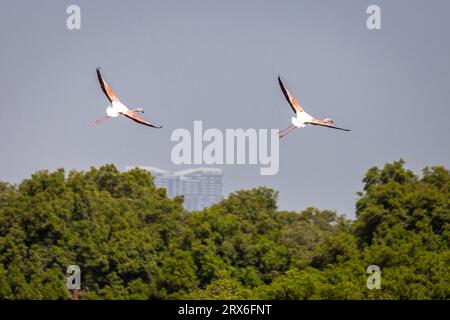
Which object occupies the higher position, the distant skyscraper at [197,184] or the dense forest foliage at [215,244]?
the distant skyscraper at [197,184]

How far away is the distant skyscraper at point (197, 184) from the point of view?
11812 cm

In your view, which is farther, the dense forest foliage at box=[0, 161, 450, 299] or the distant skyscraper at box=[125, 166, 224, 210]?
the distant skyscraper at box=[125, 166, 224, 210]

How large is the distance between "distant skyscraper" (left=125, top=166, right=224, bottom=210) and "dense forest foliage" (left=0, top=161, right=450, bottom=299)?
4466 cm

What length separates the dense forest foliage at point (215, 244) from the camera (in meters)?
57.8

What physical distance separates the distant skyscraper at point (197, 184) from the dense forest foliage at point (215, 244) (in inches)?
1758

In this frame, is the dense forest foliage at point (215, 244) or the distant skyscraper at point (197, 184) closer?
the dense forest foliage at point (215, 244)

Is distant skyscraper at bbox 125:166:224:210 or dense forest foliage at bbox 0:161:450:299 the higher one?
distant skyscraper at bbox 125:166:224:210

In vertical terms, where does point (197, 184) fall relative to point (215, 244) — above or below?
above

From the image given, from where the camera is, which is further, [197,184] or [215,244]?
[197,184]

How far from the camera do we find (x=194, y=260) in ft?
203

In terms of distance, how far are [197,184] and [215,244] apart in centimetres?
6038

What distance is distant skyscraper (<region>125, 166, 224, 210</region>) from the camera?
118m

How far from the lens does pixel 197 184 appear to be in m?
124
